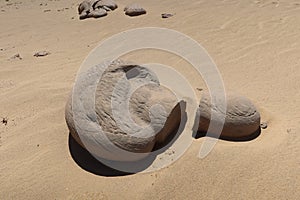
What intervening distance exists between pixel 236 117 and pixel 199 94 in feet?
3.11

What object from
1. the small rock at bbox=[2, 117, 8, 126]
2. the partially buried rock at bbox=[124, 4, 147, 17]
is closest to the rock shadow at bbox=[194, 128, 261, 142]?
the small rock at bbox=[2, 117, 8, 126]

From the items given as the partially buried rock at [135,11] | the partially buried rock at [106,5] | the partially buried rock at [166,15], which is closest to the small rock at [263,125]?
the partially buried rock at [166,15]

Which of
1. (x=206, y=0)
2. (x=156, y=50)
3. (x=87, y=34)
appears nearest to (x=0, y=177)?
(x=156, y=50)

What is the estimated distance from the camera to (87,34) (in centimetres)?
616

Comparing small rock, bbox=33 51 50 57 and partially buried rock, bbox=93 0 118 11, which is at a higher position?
small rock, bbox=33 51 50 57

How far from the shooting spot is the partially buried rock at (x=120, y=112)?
2.38 m

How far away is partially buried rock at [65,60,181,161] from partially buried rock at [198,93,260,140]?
0.84ft

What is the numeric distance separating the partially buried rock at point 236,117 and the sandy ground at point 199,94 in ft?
0.33

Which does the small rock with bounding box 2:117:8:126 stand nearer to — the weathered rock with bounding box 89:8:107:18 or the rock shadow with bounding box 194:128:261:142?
the rock shadow with bounding box 194:128:261:142

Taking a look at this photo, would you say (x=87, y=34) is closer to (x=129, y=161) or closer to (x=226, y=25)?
(x=226, y=25)

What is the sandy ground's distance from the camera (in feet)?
7.72

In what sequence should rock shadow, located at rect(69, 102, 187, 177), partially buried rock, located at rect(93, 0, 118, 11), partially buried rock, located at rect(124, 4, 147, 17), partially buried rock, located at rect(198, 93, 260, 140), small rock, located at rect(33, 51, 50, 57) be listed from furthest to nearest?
partially buried rock, located at rect(93, 0, 118, 11), partially buried rock, located at rect(124, 4, 147, 17), small rock, located at rect(33, 51, 50, 57), partially buried rock, located at rect(198, 93, 260, 140), rock shadow, located at rect(69, 102, 187, 177)

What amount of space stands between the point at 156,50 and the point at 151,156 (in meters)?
2.72

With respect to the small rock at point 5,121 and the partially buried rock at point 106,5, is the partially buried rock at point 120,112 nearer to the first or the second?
the small rock at point 5,121
